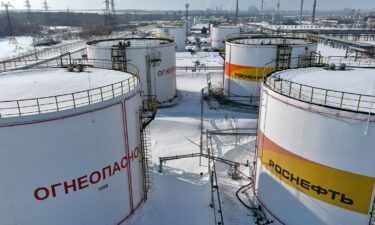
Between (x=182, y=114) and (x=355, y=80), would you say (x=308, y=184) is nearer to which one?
(x=355, y=80)

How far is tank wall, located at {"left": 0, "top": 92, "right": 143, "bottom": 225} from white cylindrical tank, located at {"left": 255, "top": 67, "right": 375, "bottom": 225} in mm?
6801

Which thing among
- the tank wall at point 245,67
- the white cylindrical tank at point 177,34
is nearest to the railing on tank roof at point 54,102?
the tank wall at point 245,67

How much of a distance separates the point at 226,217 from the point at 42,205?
9.03 metres

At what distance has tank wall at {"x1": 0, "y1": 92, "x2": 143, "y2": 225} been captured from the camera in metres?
11.4

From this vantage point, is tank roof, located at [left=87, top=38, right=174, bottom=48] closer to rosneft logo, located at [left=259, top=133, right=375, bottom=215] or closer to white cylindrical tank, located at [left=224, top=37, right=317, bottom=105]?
white cylindrical tank, located at [left=224, top=37, right=317, bottom=105]

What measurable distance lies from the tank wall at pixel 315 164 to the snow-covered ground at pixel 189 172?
3.10m

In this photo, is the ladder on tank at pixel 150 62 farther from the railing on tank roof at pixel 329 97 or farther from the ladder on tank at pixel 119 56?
the railing on tank roof at pixel 329 97

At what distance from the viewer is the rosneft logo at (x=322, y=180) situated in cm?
1202

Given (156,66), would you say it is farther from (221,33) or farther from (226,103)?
(221,33)

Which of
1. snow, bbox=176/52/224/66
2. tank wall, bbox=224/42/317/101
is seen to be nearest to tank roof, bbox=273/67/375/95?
tank wall, bbox=224/42/317/101

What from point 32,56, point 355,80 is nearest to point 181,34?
point 32,56

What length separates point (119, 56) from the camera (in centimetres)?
2856

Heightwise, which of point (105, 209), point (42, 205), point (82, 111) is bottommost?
point (105, 209)

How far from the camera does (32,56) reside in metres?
65.1
